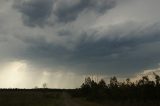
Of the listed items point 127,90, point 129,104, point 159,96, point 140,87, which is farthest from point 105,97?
point 129,104

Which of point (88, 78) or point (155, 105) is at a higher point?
point (88, 78)

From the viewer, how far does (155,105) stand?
53.6 m

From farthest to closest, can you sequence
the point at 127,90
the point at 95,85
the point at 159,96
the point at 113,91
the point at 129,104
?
the point at 95,85 < the point at 113,91 < the point at 127,90 < the point at 159,96 < the point at 129,104

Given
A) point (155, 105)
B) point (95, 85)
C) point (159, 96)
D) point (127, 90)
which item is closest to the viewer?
point (155, 105)

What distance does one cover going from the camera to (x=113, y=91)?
89812mm

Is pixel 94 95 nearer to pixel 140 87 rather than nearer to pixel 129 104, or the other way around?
pixel 140 87

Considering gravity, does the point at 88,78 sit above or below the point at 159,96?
above

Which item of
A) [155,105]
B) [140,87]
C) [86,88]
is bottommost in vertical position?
[155,105]

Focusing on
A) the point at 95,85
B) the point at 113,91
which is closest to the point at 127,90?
the point at 113,91

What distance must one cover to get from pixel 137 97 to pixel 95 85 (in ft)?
162

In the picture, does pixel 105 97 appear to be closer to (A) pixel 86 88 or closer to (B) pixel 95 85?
(B) pixel 95 85

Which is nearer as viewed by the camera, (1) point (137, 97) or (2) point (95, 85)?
(1) point (137, 97)

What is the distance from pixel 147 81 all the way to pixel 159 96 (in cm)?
503

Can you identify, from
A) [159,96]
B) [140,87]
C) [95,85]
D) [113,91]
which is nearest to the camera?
[159,96]
